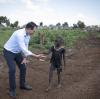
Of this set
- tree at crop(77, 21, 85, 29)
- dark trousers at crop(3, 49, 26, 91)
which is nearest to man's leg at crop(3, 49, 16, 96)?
dark trousers at crop(3, 49, 26, 91)

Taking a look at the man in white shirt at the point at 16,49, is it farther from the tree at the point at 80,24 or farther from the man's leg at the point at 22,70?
the tree at the point at 80,24

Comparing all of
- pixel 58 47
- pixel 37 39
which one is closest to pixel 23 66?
pixel 58 47

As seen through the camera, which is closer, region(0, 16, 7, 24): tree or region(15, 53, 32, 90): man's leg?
region(15, 53, 32, 90): man's leg

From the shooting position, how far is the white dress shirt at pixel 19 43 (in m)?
6.35

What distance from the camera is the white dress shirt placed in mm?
6353

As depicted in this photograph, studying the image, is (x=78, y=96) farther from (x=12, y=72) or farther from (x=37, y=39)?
(x=37, y=39)

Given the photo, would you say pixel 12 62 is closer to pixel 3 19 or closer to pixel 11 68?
pixel 11 68

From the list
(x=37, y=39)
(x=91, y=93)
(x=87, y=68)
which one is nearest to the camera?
(x=91, y=93)

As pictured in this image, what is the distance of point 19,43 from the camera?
6.39 meters

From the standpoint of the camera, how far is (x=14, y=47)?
22.0 ft

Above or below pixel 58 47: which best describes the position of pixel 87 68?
below

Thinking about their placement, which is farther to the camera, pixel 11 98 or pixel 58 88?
pixel 58 88

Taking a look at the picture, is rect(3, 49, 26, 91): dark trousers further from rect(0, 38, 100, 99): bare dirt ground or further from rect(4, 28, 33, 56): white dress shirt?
rect(0, 38, 100, 99): bare dirt ground

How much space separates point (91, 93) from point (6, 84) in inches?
93.5
